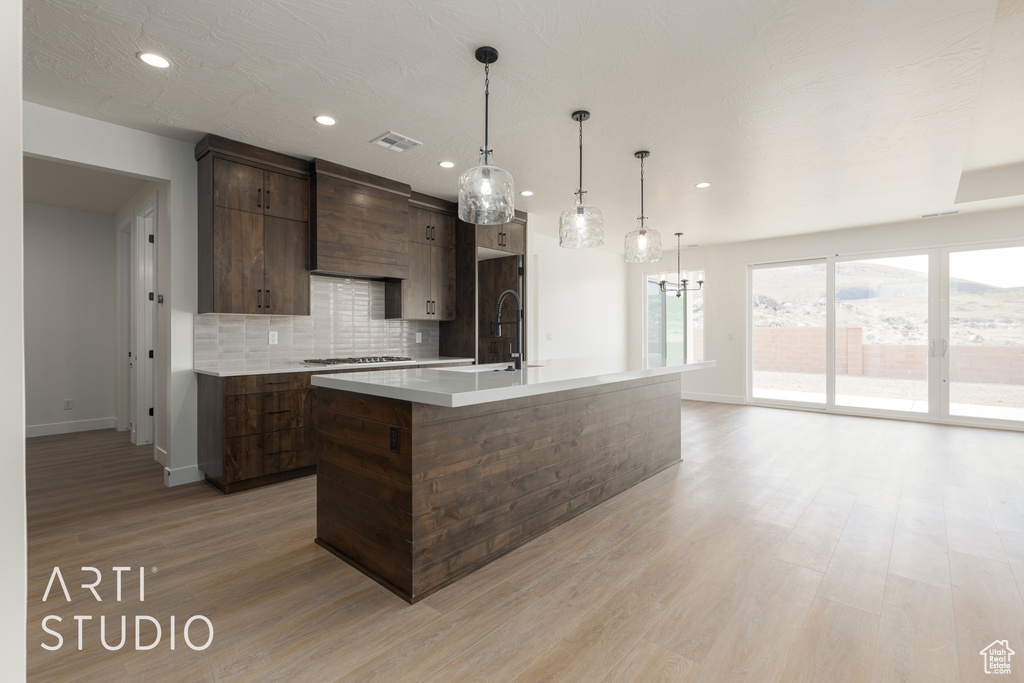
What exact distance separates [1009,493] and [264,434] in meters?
5.48

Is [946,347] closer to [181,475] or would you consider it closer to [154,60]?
[154,60]

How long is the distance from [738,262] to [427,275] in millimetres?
5289

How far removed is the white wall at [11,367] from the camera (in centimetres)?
70

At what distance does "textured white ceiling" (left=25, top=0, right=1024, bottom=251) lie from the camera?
2.15 m

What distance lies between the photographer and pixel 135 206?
189 inches

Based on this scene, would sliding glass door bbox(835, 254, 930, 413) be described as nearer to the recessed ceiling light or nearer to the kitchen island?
the kitchen island

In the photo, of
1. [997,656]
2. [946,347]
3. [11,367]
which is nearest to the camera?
[11,367]

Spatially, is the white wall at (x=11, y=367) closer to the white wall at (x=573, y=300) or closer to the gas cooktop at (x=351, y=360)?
the gas cooktop at (x=351, y=360)

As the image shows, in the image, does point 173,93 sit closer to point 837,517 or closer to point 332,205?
point 332,205

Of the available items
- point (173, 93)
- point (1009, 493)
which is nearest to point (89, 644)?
point (173, 93)

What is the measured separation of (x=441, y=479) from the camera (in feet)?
7.00

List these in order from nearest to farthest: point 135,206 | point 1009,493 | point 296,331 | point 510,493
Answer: point 510,493 → point 1009,493 → point 296,331 → point 135,206

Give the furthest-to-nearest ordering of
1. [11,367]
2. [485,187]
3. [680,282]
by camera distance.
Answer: [680,282] < [485,187] < [11,367]
